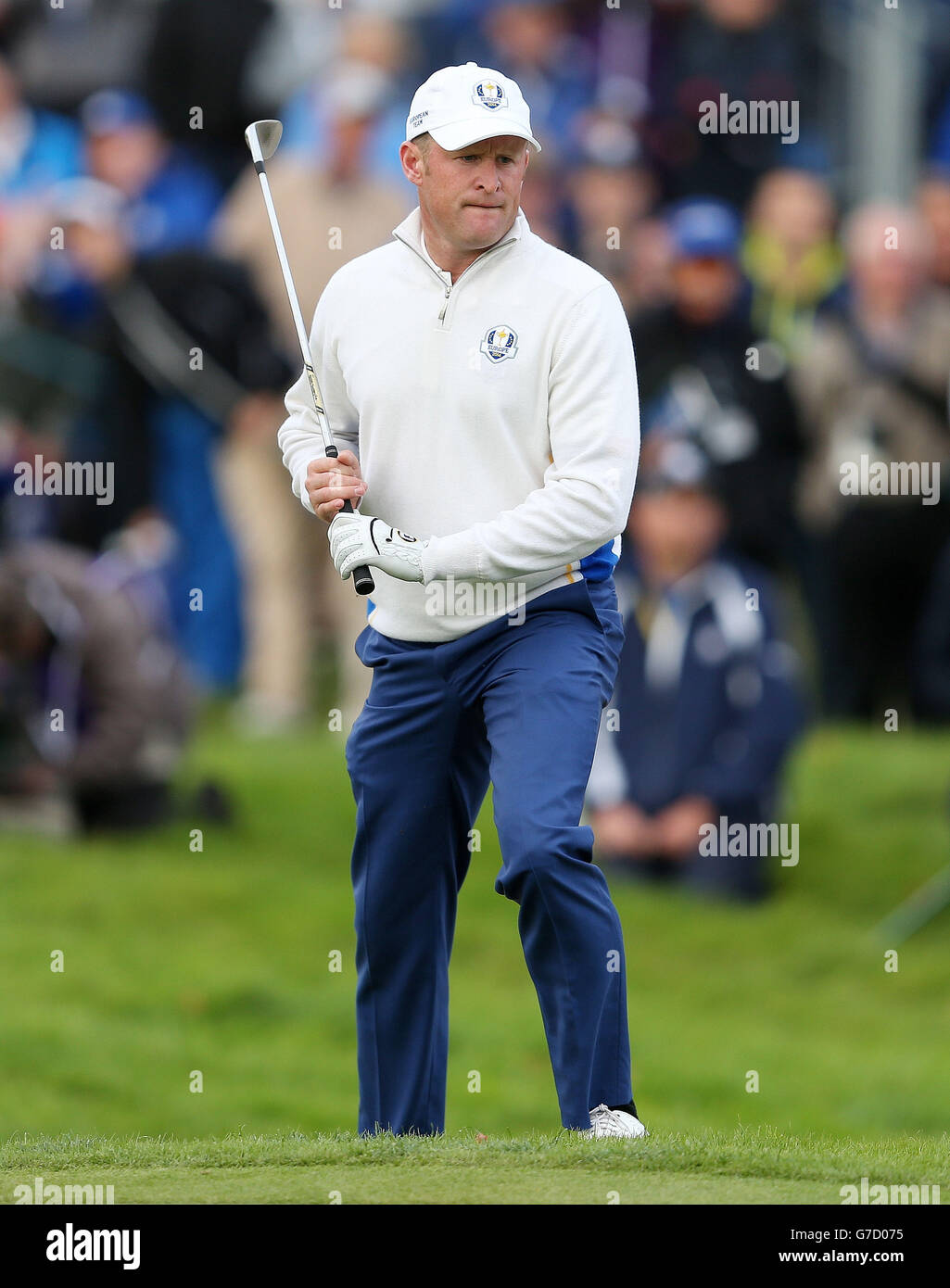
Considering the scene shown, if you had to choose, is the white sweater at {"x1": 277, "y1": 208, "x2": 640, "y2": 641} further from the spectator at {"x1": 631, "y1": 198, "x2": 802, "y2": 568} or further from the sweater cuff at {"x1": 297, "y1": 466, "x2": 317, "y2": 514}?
the spectator at {"x1": 631, "y1": 198, "x2": 802, "y2": 568}

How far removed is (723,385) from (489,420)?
709 cm

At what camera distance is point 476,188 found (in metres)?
6.22

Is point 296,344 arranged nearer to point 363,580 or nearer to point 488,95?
point 488,95

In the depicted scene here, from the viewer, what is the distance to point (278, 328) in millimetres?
14117

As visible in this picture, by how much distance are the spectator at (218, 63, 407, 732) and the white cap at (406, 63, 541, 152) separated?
7363mm

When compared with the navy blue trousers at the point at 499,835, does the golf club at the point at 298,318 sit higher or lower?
higher

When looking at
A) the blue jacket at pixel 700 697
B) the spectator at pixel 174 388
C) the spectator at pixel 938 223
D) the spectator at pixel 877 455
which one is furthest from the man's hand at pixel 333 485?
the spectator at pixel 938 223

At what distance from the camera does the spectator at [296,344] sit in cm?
1384

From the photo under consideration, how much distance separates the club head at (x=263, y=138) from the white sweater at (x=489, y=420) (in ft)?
2.08

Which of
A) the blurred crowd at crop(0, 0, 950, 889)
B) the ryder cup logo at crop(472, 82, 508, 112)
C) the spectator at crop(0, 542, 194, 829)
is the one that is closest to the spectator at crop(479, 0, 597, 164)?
the blurred crowd at crop(0, 0, 950, 889)

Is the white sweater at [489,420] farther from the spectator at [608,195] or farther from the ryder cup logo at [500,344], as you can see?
the spectator at [608,195]

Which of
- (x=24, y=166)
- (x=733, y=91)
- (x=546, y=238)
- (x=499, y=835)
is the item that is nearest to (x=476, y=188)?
(x=499, y=835)

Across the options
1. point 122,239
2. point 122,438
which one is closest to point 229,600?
point 122,438
